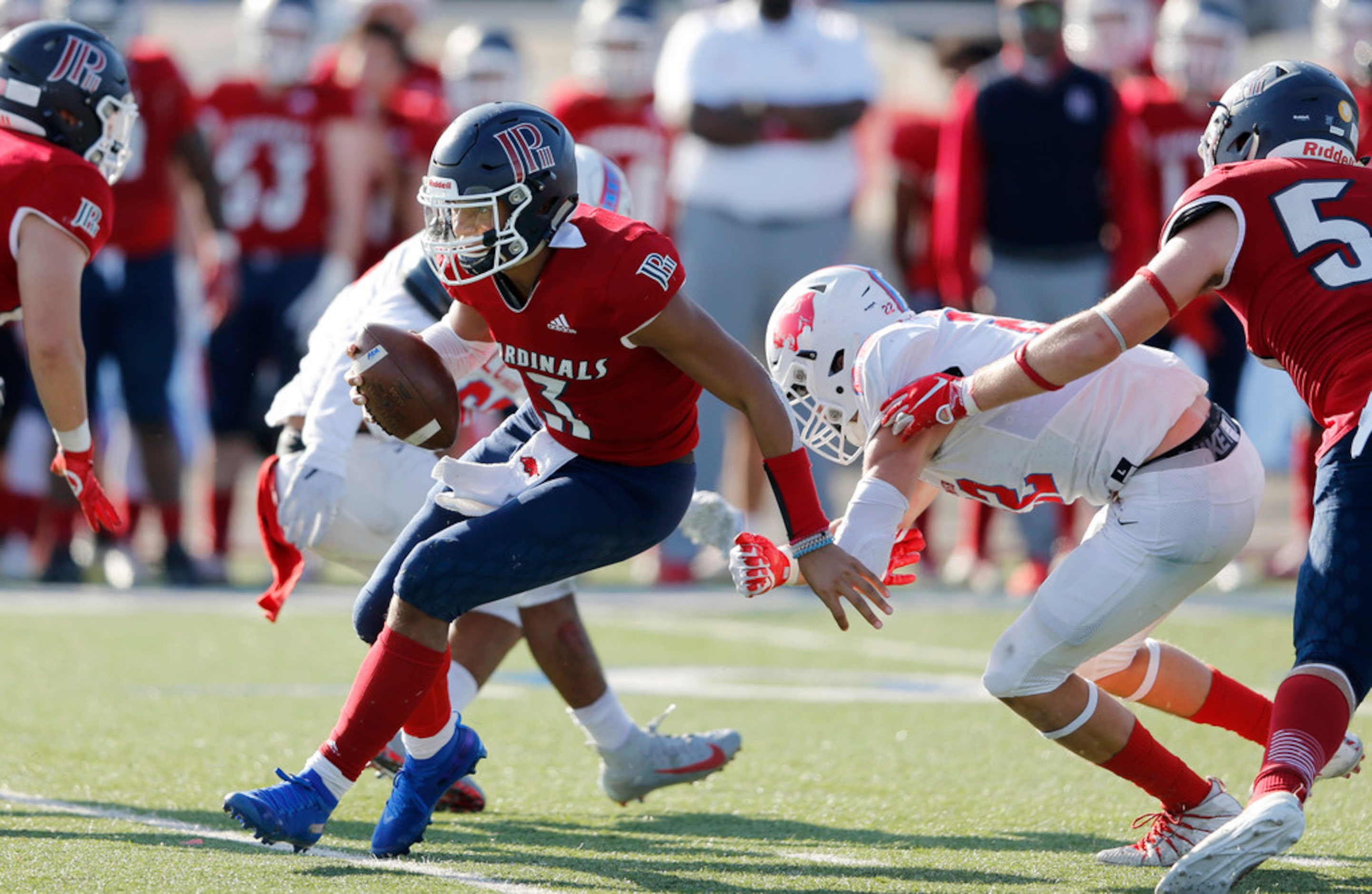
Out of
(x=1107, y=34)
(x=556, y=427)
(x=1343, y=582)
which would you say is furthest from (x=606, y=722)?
(x=1107, y=34)

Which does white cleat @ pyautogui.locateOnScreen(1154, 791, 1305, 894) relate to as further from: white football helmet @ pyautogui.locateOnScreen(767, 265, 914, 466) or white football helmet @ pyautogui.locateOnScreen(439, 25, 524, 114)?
white football helmet @ pyautogui.locateOnScreen(439, 25, 524, 114)

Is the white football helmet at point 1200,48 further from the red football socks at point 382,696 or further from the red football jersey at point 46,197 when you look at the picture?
the red football socks at point 382,696

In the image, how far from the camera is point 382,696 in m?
3.79

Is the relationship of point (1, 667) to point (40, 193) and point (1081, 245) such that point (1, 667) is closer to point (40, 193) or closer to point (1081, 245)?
point (40, 193)

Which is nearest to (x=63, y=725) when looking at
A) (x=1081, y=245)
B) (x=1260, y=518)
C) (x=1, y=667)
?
(x=1, y=667)

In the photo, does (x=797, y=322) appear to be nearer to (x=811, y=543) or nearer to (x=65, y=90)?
(x=811, y=543)

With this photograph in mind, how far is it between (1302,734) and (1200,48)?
602cm

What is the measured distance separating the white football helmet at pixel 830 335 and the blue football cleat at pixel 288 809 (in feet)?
4.08

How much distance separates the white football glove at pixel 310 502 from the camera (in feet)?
14.8

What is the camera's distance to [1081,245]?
8352mm

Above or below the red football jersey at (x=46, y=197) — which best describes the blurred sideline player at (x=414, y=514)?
below

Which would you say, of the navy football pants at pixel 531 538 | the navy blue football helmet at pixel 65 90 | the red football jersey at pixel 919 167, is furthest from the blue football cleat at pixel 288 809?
the red football jersey at pixel 919 167

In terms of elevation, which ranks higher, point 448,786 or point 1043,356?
point 1043,356

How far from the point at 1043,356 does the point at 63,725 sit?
3.16 metres
